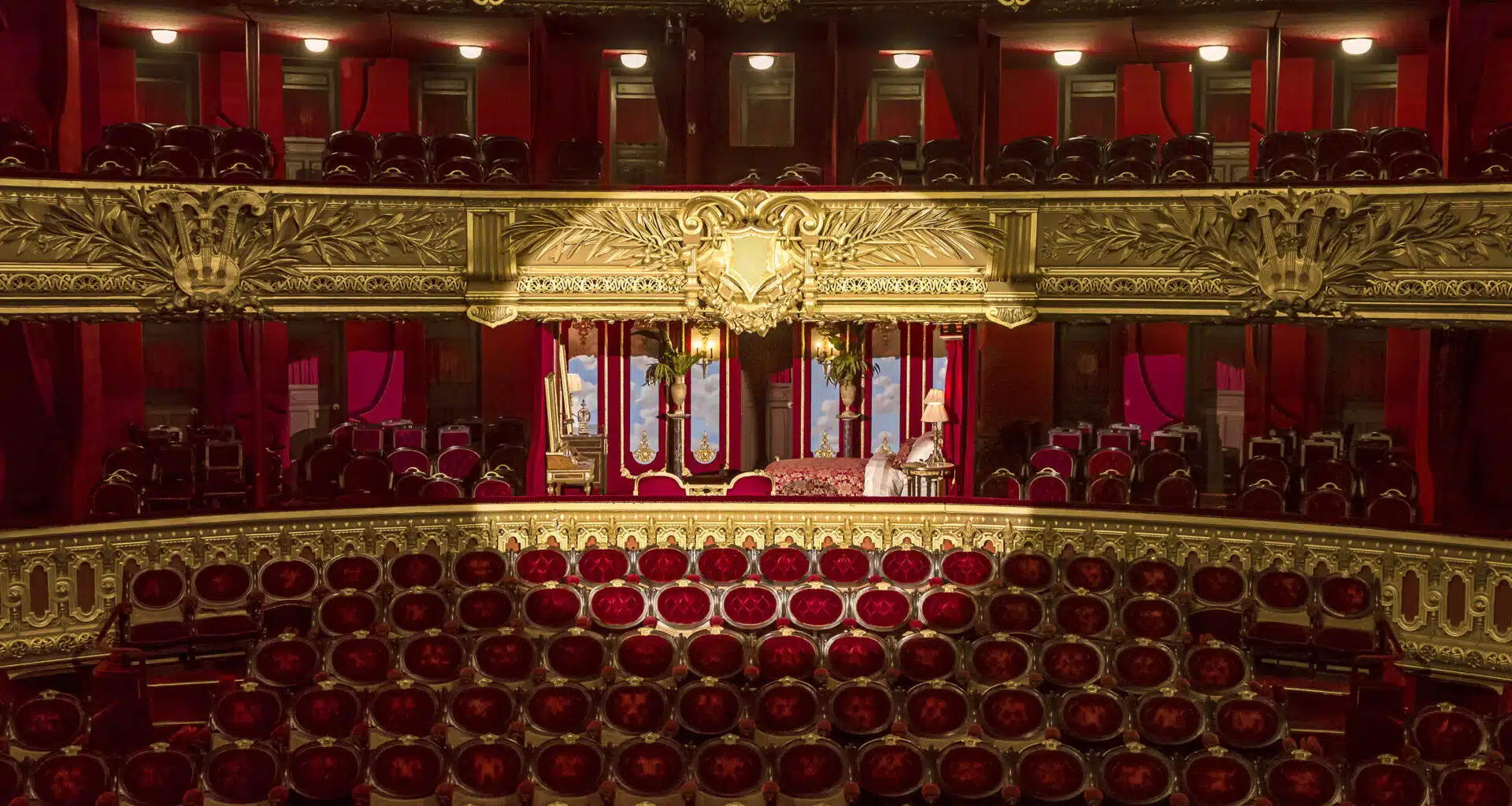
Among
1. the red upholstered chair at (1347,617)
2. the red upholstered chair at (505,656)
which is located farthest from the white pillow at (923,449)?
the red upholstered chair at (505,656)

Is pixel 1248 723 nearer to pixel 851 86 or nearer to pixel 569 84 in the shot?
pixel 851 86

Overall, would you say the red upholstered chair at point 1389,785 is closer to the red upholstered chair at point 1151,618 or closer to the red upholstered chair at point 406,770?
the red upholstered chair at point 1151,618

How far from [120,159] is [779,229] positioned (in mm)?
3559

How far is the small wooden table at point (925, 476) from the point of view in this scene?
916 cm

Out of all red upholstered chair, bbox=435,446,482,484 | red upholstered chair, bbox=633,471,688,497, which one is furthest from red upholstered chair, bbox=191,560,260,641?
red upholstered chair, bbox=633,471,688,497

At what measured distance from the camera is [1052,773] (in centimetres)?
555

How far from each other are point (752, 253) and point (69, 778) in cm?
413

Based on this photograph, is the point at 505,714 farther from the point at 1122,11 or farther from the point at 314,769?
the point at 1122,11

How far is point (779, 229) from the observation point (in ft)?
26.4

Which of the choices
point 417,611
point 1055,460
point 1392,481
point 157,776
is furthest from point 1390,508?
point 157,776

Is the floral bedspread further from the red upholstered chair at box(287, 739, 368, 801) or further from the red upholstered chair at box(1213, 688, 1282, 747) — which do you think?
the red upholstered chair at box(287, 739, 368, 801)

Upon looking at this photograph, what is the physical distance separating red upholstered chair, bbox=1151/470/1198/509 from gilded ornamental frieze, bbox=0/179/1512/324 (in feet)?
3.73

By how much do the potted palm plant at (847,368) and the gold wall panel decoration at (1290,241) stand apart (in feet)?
8.46

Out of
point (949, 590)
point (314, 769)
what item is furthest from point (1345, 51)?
point (314, 769)
